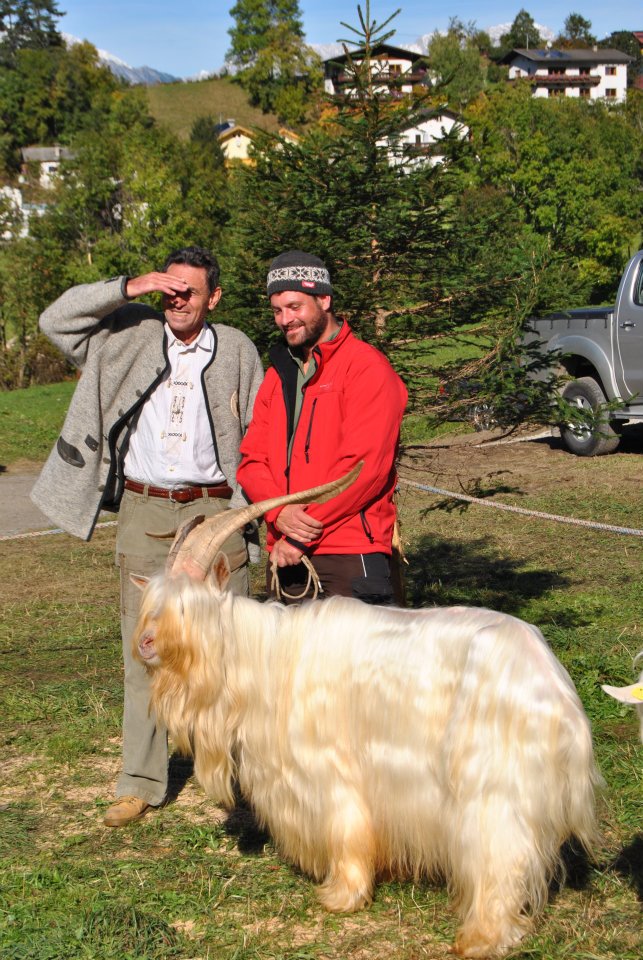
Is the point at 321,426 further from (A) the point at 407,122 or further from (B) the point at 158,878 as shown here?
(A) the point at 407,122

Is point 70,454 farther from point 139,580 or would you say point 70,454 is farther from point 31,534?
point 31,534

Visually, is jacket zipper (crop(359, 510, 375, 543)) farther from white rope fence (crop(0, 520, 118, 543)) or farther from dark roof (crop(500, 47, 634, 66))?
dark roof (crop(500, 47, 634, 66))

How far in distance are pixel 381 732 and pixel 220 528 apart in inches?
37.3

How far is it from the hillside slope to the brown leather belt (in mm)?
108392

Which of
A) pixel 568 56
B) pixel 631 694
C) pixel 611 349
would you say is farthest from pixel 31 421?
pixel 568 56

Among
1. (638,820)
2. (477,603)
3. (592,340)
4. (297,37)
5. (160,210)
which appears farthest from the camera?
(297,37)

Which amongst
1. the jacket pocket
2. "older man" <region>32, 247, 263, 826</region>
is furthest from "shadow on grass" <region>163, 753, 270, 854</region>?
the jacket pocket

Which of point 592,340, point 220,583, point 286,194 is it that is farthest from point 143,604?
point 592,340

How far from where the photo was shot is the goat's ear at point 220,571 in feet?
13.2

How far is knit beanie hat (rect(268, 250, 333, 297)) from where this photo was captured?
13.9ft

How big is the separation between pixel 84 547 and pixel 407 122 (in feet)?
20.5

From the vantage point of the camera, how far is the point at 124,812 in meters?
4.79

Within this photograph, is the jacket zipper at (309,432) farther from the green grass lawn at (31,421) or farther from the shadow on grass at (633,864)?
the green grass lawn at (31,421)

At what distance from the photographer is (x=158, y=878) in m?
4.28
